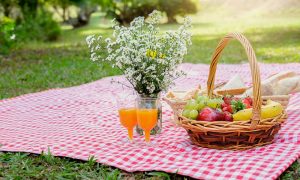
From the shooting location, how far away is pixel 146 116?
3297 millimetres

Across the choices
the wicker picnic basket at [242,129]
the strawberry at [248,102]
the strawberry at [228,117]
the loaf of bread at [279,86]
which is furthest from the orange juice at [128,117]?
the loaf of bread at [279,86]

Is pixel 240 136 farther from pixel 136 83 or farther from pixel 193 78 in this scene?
pixel 193 78

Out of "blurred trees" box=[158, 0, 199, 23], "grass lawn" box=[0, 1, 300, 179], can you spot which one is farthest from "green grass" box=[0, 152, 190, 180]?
"blurred trees" box=[158, 0, 199, 23]

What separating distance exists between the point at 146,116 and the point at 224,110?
49 cm

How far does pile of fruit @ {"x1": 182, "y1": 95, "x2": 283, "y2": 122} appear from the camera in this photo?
3.18 metres

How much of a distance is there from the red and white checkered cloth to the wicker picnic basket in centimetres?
5

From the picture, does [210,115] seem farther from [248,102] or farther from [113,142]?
[113,142]

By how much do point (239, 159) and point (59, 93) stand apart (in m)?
2.96

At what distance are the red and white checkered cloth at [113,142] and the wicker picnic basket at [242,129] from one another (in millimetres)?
52

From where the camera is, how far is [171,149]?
3309mm

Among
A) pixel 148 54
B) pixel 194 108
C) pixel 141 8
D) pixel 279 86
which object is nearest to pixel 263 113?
pixel 194 108

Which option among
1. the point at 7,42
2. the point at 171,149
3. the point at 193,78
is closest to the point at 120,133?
the point at 171,149

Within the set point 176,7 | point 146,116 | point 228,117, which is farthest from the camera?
point 176,7

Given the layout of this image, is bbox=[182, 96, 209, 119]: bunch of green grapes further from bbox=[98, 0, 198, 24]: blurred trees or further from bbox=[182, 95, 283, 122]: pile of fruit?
bbox=[98, 0, 198, 24]: blurred trees
